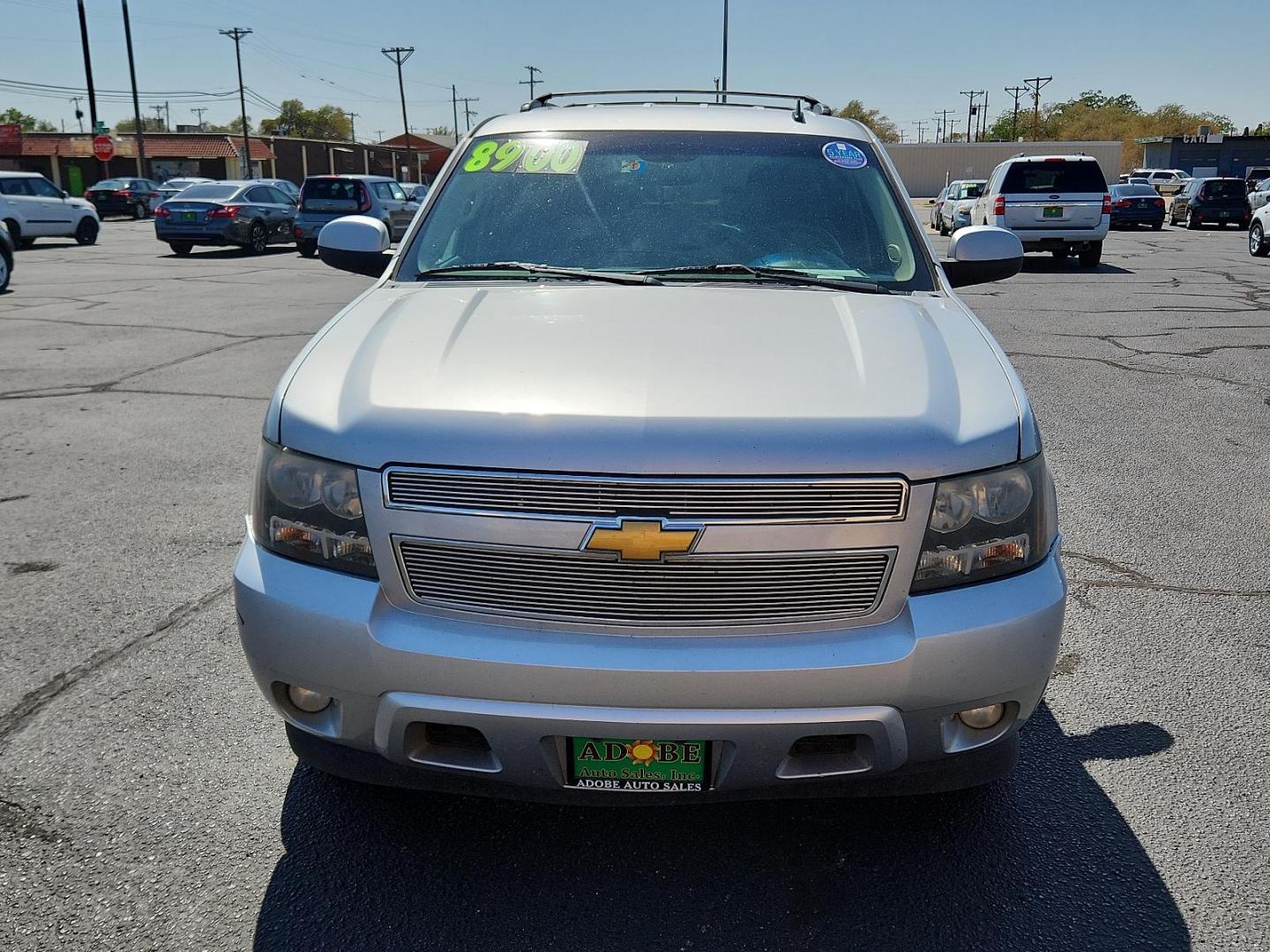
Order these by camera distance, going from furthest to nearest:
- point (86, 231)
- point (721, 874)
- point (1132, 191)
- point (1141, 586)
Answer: point (1132, 191), point (86, 231), point (1141, 586), point (721, 874)

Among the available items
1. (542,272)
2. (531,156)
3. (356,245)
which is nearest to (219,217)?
(356,245)

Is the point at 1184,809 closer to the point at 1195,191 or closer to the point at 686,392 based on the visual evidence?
the point at 686,392

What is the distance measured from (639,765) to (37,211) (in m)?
26.6

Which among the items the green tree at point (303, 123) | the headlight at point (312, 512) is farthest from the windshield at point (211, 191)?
the green tree at point (303, 123)

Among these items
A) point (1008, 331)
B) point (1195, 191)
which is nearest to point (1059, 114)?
point (1195, 191)

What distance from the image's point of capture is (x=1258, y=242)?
72.8 feet

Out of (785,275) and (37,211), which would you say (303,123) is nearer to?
(37,211)

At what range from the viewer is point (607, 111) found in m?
Answer: 4.14

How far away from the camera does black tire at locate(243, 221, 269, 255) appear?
23.7 metres

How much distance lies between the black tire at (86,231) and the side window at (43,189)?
0.94 m

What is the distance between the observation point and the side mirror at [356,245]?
408 centimetres

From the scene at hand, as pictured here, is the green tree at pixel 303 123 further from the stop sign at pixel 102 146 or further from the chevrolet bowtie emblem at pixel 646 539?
the chevrolet bowtie emblem at pixel 646 539

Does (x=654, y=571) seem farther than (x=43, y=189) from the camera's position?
No

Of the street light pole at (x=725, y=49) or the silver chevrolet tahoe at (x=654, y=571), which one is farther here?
the street light pole at (x=725, y=49)
